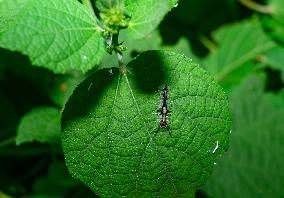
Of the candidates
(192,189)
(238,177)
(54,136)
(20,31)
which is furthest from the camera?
(238,177)

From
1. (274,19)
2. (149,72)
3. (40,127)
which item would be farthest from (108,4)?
(274,19)

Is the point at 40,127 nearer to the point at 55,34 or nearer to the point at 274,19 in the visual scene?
the point at 55,34

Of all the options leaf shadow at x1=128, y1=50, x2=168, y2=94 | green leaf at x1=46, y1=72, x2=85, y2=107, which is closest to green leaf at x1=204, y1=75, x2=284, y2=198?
green leaf at x1=46, y1=72, x2=85, y2=107

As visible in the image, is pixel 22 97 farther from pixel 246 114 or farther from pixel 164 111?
pixel 164 111

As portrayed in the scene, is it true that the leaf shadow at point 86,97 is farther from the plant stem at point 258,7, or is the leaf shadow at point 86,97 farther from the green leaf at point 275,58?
the plant stem at point 258,7

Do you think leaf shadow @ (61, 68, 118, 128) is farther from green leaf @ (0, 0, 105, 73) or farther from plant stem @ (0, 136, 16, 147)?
plant stem @ (0, 136, 16, 147)

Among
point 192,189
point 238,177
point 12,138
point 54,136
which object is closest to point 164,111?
point 192,189

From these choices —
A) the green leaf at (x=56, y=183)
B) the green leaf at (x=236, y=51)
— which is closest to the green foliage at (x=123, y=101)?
the green leaf at (x=56, y=183)
